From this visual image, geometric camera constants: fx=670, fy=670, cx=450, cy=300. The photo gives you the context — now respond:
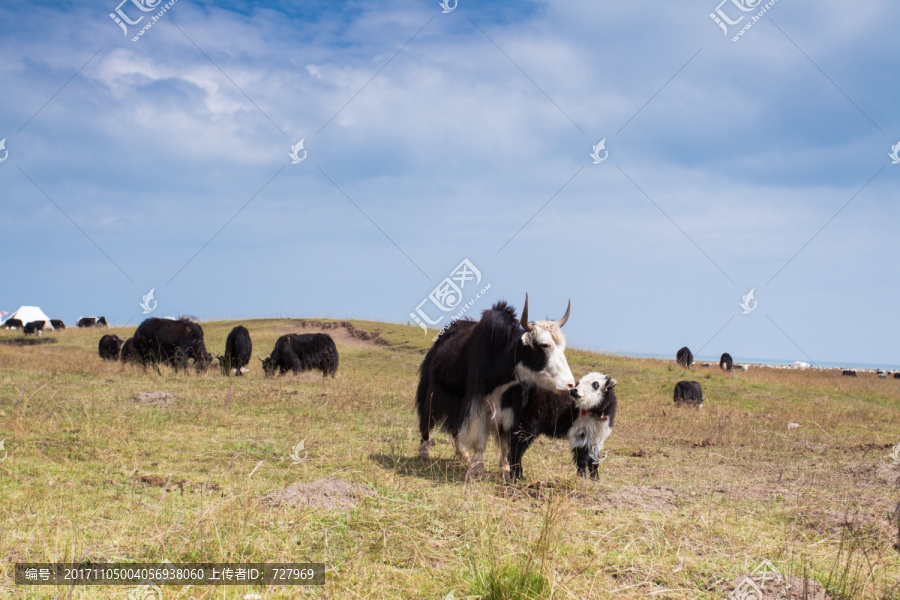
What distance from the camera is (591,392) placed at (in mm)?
7332

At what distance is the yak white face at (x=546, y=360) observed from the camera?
650cm

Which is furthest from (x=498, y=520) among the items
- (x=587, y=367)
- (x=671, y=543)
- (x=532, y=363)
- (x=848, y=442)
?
(x=587, y=367)

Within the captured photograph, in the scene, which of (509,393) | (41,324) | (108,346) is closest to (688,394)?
(509,393)

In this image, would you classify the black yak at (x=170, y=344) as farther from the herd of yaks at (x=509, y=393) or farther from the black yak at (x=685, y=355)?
the black yak at (x=685, y=355)

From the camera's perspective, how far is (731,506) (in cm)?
609

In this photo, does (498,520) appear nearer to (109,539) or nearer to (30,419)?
(109,539)

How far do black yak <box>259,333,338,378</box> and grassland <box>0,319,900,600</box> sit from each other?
7544mm

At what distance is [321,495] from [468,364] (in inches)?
104

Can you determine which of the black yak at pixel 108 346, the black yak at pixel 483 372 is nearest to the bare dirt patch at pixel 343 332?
the black yak at pixel 108 346

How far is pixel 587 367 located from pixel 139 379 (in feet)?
45.6

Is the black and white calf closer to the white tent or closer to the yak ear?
the yak ear

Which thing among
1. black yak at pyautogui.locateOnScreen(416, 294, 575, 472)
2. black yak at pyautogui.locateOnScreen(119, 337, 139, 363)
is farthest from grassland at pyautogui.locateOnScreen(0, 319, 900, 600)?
black yak at pyautogui.locateOnScreen(119, 337, 139, 363)

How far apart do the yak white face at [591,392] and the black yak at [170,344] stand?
13647 mm

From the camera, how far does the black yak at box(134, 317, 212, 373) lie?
18359 millimetres
